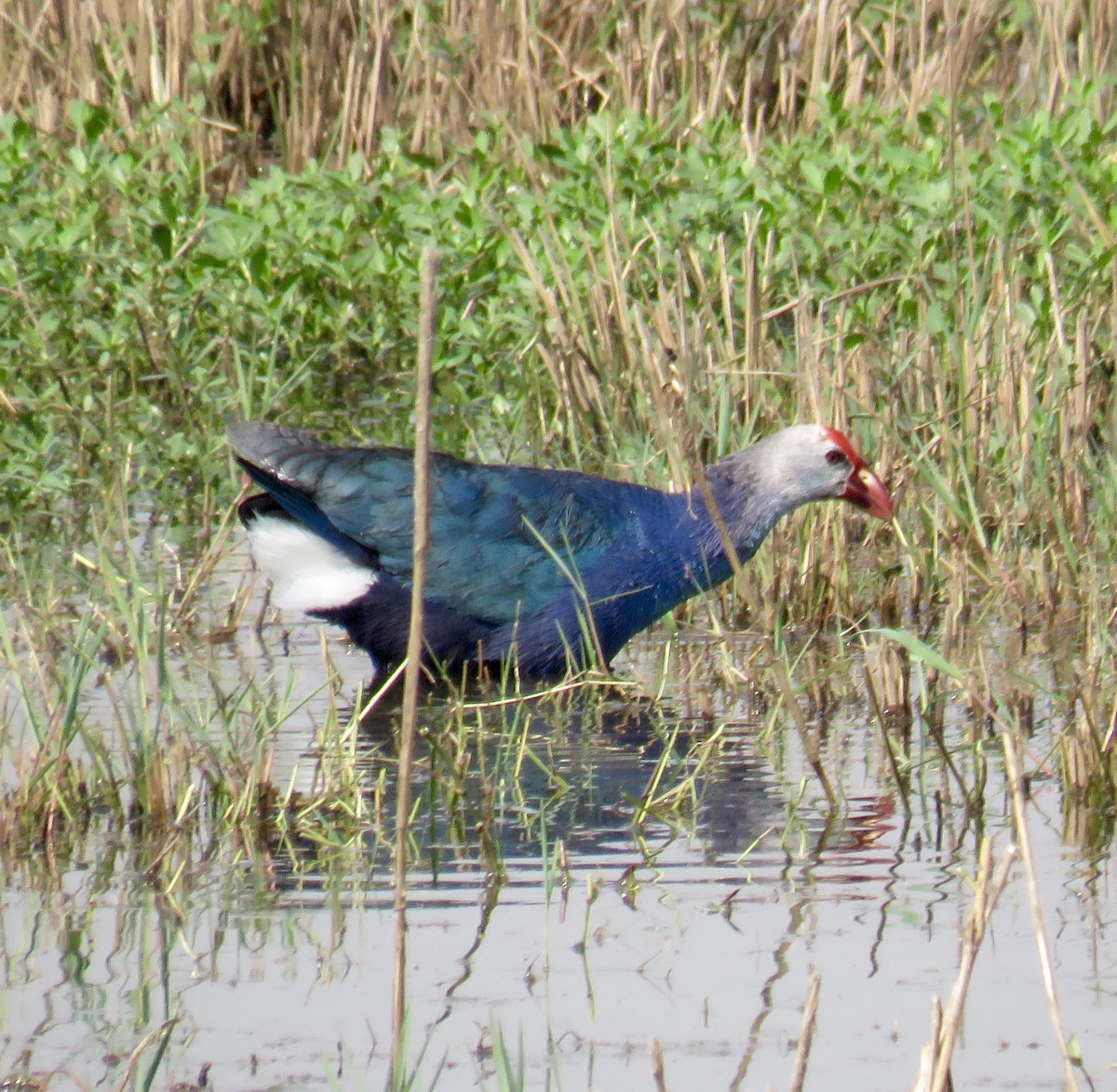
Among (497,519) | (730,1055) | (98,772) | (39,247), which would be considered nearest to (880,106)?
Answer: (39,247)

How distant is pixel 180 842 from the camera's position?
325 cm

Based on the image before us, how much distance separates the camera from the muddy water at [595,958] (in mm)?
2523

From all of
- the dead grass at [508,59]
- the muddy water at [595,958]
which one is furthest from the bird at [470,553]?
the dead grass at [508,59]

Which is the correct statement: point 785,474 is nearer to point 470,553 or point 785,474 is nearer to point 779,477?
point 779,477

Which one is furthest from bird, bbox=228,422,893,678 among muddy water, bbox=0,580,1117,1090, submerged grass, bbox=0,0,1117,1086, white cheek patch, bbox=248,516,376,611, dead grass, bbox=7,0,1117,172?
dead grass, bbox=7,0,1117,172

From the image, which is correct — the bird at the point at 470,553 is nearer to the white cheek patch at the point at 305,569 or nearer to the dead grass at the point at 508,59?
the white cheek patch at the point at 305,569

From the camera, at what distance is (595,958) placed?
285 cm

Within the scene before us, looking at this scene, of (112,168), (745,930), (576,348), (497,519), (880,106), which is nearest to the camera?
(745,930)

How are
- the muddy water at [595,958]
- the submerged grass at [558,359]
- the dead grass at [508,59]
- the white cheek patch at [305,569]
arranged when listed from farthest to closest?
the dead grass at [508,59] < the white cheek patch at [305,569] < the submerged grass at [558,359] < the muddy water at [595,958]

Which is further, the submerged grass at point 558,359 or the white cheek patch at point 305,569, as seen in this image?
the white cheek patch at point 305,569

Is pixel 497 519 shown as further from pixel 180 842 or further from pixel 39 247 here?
pixel 39 247

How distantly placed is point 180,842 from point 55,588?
161cm

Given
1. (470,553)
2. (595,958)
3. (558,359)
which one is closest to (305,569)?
(470,553)

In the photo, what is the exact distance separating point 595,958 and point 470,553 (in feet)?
5.77
